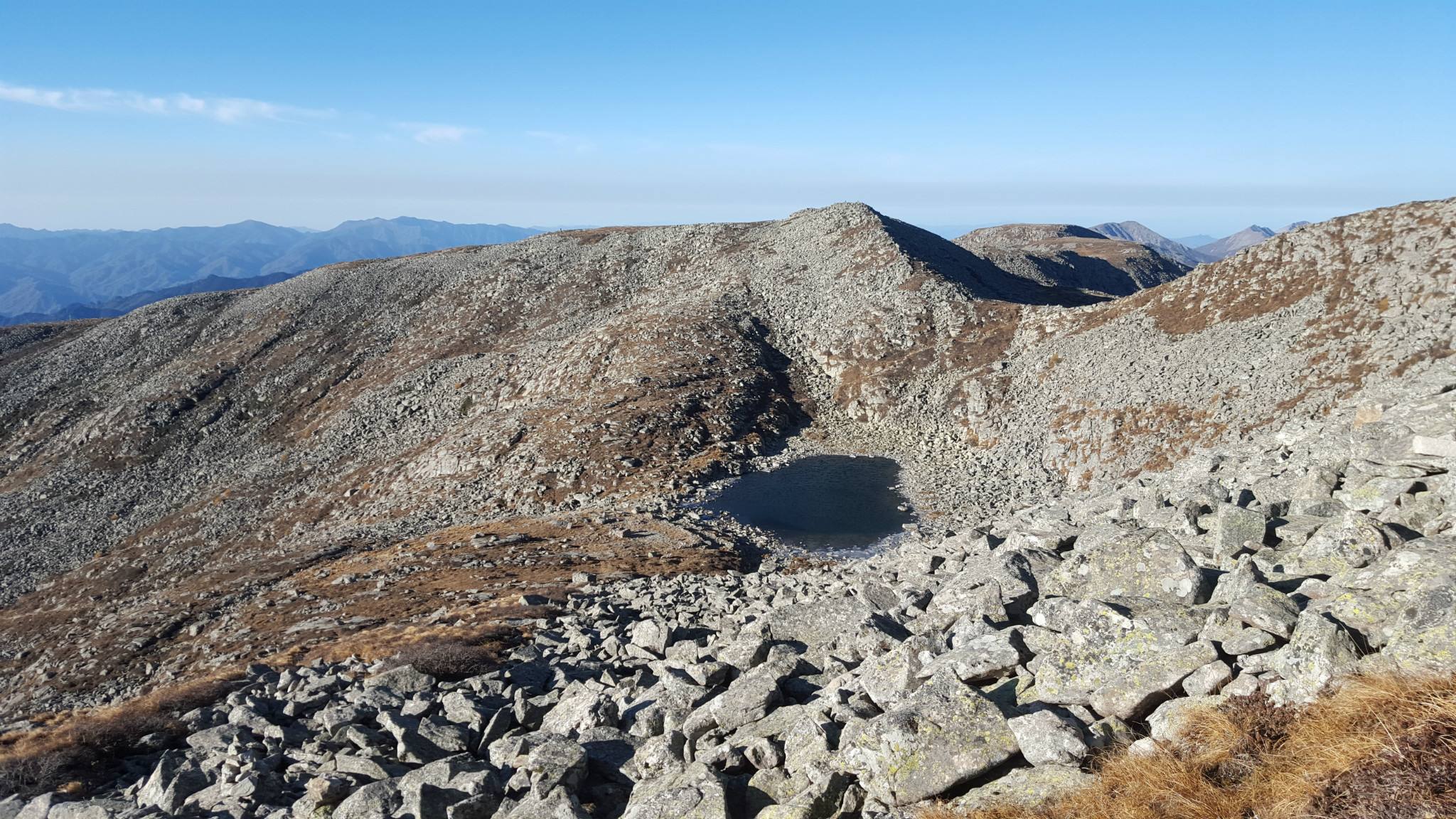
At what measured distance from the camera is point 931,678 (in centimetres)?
969

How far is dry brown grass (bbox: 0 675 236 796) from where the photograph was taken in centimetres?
1452

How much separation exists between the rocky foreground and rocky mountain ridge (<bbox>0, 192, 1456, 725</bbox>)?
11523 millimetres

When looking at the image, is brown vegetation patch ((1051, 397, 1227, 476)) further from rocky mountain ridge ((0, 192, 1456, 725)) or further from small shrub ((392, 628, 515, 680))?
small shrub ((392, 628, 515, 680))

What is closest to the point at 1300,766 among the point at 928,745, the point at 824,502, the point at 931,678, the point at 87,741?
the point at 928,745

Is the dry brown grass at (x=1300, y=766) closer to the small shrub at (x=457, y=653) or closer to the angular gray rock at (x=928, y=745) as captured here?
the angular gray rock at (x=928, y=745)

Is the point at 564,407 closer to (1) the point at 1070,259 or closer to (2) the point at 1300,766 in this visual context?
(2) the point at 1300,766

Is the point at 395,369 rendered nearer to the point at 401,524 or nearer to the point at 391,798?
the point at 401,524

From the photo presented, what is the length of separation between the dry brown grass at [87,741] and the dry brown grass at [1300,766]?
17.6m

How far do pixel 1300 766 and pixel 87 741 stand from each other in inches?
866

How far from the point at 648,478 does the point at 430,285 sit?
5590 cm

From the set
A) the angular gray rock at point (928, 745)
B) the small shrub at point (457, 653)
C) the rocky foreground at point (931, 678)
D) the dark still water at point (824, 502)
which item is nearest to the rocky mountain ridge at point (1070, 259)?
the dark still water at point (824, 502)

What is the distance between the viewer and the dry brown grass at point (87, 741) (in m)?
14.5

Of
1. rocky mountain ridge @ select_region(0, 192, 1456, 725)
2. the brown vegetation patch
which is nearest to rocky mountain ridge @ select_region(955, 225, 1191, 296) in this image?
rocky mountain ridge @ select_region(0, 192, 1456, 725)

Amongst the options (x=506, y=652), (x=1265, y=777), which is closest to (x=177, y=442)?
(x=506, y=652)
